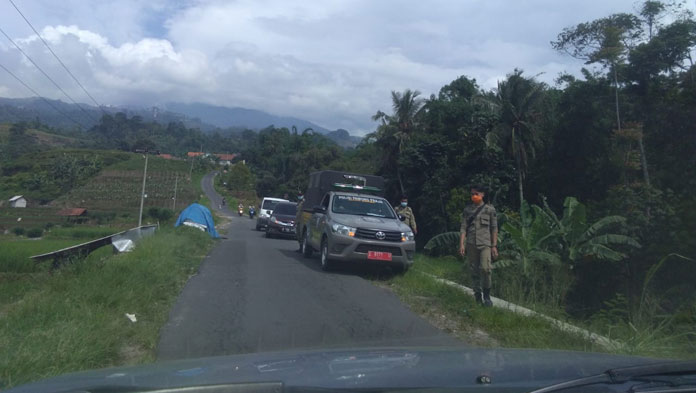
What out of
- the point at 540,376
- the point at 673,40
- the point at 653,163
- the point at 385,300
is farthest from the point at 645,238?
the point at 540,376

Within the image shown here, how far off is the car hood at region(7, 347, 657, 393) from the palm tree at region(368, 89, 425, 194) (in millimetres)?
43037

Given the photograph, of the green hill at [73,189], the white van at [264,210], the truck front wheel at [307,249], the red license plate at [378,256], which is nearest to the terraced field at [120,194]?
the green hill at [73,189]

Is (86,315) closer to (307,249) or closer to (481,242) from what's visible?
(481,242)

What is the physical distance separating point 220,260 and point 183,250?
1230mm

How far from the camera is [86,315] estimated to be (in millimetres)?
6727

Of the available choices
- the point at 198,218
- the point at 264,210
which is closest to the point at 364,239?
the point at 198,218

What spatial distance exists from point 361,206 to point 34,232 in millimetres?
18762

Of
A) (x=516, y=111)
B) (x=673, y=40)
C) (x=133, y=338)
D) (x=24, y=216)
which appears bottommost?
(x=24, y=216)

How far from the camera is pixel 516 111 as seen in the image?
132 ft

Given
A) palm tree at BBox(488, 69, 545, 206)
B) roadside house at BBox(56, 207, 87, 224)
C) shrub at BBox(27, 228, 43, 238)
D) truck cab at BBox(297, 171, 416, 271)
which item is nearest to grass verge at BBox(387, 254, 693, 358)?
truck cab at BBox(297, 171, 416, 271)

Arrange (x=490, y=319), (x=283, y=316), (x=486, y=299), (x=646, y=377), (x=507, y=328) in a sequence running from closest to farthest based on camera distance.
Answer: (x=646, y=377), (x=507, y=328), (x=490, y=319), (x=283, y=316), (x=486, y=299)

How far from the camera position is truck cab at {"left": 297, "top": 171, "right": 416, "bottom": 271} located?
11.5 metres

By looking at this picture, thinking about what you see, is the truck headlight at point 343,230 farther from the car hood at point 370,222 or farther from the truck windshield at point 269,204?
the truck windshield at point 269,204

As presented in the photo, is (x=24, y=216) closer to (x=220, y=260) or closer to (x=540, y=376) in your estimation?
(x=220, y=260)
